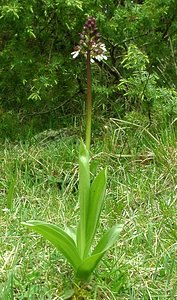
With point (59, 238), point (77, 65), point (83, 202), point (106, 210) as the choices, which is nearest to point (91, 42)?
point (83, 202)

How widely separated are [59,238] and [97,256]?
5.3 inches

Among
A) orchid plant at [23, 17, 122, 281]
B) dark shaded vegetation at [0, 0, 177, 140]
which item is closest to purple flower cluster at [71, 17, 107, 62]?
orchid plant at [23, 17, 122, 281]

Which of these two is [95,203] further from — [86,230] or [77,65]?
[77,65]

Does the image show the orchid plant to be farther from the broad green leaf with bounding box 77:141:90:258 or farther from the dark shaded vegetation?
the dark shaded vegetation

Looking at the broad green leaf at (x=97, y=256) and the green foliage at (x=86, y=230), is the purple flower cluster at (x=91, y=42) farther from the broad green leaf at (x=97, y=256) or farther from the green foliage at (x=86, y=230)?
the broad green leaf at (x=97, y=256)

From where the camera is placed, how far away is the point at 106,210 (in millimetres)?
2549

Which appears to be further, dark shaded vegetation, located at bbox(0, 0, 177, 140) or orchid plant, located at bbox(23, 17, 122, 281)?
dark shaded vegetation, located at bbox(0, 0, 177, 140)

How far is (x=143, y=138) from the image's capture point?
3.39 metres

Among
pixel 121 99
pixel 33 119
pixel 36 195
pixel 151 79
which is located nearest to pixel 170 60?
pixel 121 99

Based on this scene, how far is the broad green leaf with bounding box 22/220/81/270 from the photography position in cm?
169

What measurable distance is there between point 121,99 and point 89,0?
85cm

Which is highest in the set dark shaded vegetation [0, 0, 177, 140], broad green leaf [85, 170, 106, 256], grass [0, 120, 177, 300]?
dark shaded vegetation [0, 0, 177, 140]

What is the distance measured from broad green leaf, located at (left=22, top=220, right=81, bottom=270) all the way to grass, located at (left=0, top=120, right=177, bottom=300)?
12 centimetres

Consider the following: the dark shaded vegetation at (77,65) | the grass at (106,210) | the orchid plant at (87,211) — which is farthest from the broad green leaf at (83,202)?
the dark shaded vegetation at (77,65)
